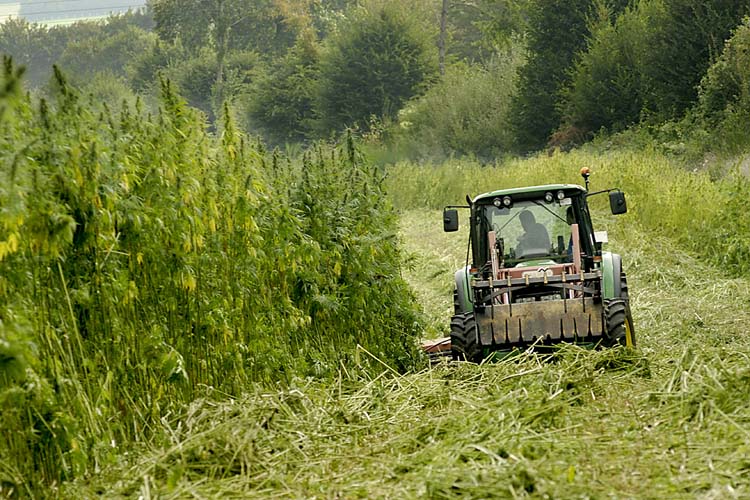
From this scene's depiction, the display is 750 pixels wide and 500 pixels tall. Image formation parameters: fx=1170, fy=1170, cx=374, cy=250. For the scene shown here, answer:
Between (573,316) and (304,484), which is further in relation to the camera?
(573,316)

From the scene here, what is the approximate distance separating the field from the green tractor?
0.66 metres

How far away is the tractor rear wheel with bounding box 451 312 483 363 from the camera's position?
9.45 meters

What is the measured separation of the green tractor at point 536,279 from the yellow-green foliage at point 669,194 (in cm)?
540

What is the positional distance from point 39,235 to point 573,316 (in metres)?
5.05

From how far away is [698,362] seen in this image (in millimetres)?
7383

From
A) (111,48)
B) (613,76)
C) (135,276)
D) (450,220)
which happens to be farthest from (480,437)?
(111,48)

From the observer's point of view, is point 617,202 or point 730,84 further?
point 730,84

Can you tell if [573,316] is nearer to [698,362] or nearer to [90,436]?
[698,362]

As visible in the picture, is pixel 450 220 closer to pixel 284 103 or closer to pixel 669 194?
pixel 669 194

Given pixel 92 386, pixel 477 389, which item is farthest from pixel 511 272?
pixel 92 386

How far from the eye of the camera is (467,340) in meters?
9.47

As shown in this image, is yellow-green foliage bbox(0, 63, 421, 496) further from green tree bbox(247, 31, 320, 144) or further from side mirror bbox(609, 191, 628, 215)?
green tree bbox(247, 31, 320, 144)

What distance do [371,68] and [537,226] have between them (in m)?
44.5

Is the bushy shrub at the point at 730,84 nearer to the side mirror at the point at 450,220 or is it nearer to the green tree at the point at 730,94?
the green tree at the point at 730,94
